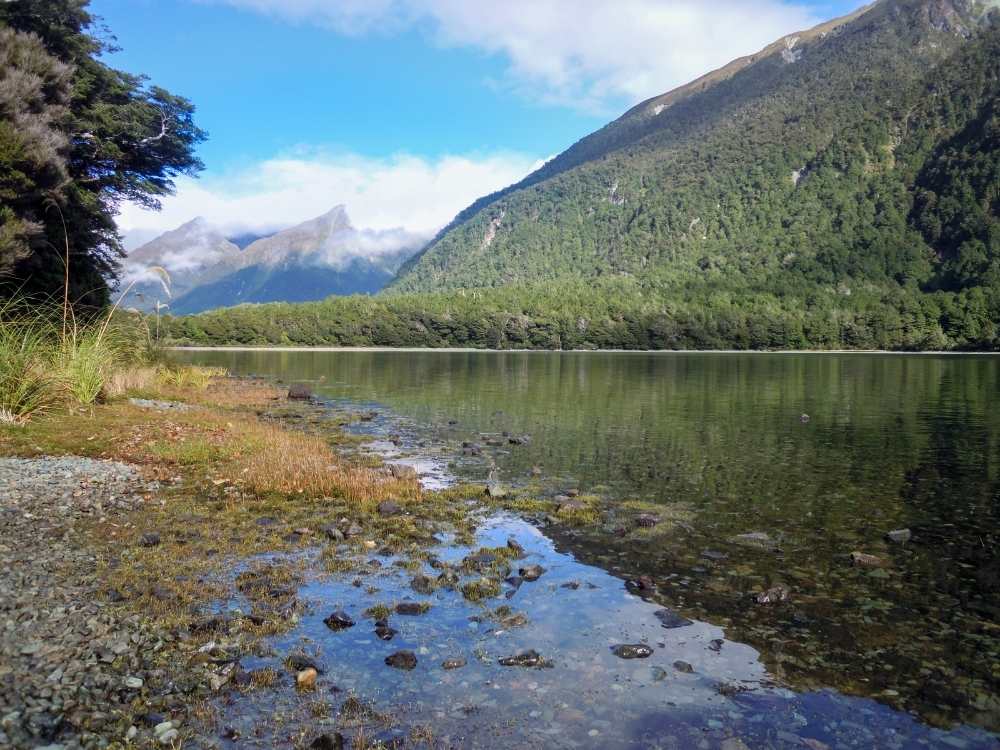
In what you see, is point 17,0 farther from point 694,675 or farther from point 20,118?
point 694,675

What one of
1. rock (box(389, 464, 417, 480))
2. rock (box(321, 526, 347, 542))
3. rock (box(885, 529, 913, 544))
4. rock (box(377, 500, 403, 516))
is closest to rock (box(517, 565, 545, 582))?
rock (box(321, 526, 347, 542))

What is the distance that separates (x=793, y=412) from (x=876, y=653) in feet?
118

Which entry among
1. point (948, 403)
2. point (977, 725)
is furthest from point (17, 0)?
point (948, 403)

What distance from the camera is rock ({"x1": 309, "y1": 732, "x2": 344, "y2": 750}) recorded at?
24.2 ft

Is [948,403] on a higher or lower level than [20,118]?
lower

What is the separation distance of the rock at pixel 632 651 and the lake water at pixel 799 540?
0.29 meters

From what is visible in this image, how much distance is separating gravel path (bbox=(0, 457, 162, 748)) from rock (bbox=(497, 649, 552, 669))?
4.56 metres

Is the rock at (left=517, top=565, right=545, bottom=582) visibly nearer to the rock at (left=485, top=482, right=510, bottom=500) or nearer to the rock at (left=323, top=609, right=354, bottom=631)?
the rock at (left=323, top=609, right=354, bottom=631)

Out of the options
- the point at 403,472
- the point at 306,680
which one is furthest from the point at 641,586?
the point at 403,472

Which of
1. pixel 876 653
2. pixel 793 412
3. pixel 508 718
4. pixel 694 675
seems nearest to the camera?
pixel 508 718

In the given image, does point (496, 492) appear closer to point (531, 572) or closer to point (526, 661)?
point (531, 572)

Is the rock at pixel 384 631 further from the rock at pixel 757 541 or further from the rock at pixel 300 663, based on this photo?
the rock at pixel 757 541

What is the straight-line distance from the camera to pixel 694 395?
5581cm

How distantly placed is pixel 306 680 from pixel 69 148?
1377 inches
